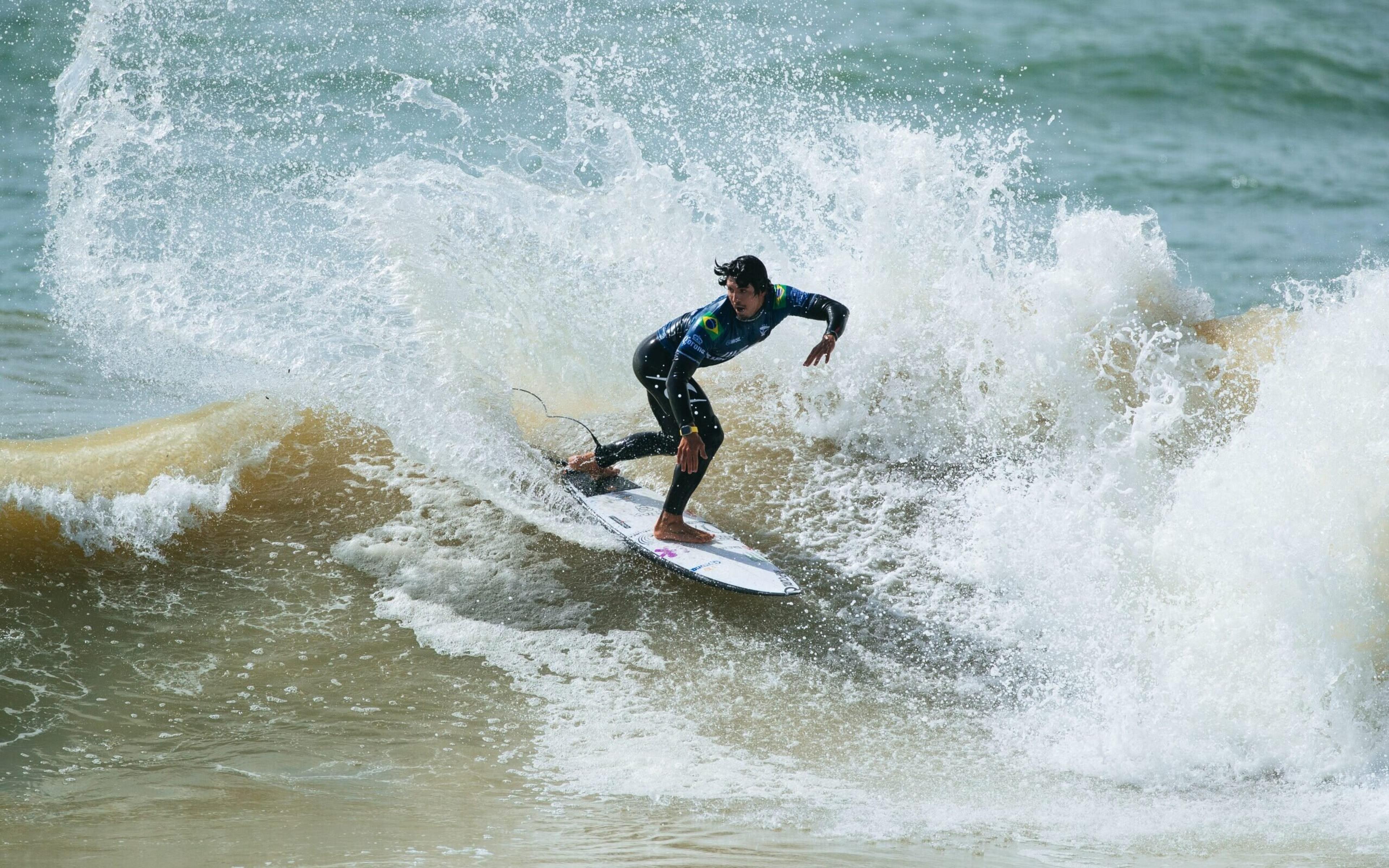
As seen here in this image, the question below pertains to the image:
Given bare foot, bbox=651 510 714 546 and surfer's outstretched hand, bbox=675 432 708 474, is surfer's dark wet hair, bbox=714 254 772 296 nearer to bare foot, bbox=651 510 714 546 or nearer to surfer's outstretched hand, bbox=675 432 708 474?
surfer's outstretched hand, bbox=675 432 708 474

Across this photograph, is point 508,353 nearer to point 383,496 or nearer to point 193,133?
point 383,496

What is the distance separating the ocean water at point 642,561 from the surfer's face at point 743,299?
1.40 m

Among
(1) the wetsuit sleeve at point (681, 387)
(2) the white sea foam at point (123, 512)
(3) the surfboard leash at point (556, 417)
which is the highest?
(1) the wetsuit sleeve at point (681, 387)

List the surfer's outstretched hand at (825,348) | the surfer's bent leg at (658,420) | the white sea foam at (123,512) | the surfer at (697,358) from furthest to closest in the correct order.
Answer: the surfer's bent leg at (658,420)
the white sea foam at (123,512)
the surfer's outstretched hand at (825,348)
the surfer at (697,358)

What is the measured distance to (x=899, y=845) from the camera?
12.5 feet

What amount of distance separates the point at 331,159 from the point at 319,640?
841 centimetres

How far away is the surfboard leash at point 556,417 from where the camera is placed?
6.87 meters

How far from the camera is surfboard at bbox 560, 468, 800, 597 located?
17.9 feet

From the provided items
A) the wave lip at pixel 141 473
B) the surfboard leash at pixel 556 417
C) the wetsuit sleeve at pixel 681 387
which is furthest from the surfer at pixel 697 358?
the wave lip at pixel 141 473

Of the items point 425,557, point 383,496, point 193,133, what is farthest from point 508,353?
point 193,133

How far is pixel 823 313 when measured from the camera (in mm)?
5777

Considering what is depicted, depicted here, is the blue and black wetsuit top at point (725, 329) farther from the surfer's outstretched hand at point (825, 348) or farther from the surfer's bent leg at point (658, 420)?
the surfer's bent leg at point (658, 420)

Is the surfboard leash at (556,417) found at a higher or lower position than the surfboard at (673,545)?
higher

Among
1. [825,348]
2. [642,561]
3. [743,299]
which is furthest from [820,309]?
[642,561]
